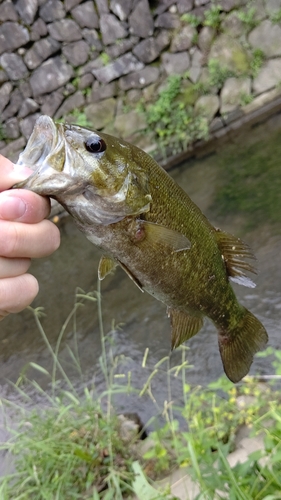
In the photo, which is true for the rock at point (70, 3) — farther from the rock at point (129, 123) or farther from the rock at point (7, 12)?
the rock at point (129, 123)

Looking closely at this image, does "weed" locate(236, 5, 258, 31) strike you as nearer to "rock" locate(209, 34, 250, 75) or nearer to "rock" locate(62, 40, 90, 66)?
"rock" locate(209, 34, 250, 75)

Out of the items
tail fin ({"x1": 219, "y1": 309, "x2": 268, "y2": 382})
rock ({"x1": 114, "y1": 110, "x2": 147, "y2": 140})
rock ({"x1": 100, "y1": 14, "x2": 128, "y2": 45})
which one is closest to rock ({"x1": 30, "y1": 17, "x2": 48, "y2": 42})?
rock ({"x1": 100, "y1": 14, "x2": 128, "y2": 45})

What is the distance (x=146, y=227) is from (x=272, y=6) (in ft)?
24.5

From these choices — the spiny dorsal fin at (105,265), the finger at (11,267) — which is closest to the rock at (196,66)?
the spiny dorsal fin at (105,265)

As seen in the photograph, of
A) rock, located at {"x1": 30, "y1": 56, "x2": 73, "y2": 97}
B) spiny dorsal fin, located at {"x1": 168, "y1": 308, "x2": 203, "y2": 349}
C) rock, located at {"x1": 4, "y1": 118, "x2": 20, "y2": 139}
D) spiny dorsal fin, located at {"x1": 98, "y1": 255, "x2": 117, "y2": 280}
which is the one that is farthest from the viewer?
rock, located at {"x1": 4, "y1": 118, "x2": 20, "y2": 139}

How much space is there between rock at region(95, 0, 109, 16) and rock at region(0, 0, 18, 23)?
149cm

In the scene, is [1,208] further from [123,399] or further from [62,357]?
[62,357]

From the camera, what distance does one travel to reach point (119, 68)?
799cm

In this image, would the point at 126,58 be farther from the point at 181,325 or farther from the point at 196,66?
the point at 181,325

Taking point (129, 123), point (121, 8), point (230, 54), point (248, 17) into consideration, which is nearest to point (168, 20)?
point (121, 8)

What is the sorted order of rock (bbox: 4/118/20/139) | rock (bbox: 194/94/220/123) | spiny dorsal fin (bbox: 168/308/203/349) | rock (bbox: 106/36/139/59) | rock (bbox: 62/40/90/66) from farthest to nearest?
rock (bbox: 4/118/20/139)
rock (bbox: 62/40/90/66)
rock (bbox: 106/36/139/59)
rock (bbox: 194/94/220/123)
spiny dorsal fin (bbox: 168/308/203/349)

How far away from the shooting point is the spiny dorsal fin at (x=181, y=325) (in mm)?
1724

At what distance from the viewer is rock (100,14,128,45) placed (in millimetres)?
7855

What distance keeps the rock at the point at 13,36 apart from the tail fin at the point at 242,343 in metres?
7.81
